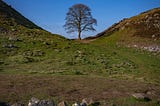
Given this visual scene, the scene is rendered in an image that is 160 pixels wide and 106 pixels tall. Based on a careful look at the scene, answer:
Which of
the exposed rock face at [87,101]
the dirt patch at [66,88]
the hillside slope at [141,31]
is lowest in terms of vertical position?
the exposed rock face at [87,101]

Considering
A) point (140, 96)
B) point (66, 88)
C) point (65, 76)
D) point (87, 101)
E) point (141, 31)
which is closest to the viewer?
point (87, 101)

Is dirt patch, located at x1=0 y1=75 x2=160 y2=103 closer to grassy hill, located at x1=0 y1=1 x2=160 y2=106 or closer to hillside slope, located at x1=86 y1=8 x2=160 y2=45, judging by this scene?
grassy hill, located at x1=0 y1=1 x2=160 y2=106

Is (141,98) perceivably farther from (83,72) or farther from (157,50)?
(157,50)

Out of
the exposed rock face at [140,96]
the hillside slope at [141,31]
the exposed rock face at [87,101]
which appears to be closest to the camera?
the exposed rock face at [87,101]

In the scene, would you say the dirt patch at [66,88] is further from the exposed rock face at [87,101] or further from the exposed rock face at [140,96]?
the exposed rock face at [87,101]

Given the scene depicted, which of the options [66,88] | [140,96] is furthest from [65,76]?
[140,96]

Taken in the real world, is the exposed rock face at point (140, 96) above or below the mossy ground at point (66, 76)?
below

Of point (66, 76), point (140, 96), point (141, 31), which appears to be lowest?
point (140, 96)

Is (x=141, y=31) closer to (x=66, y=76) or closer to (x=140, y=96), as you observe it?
(x=66, y=76)

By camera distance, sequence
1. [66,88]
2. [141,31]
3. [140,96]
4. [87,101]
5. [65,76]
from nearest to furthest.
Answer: [87,101] < [140,96] < [66,88] < [65,76] < [141,31]

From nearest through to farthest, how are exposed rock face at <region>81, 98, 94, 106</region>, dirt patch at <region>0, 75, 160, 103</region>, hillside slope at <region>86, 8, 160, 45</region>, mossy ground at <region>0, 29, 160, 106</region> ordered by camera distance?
exposed rock face at <region>81, 98, 94, 106</region> → dirt patch at <region>0, 75, 160, 103</region> → mossy ground at <region>0, 29, 160, 106</region> → hillside slope at <region>86, 8, 160, 45</region>

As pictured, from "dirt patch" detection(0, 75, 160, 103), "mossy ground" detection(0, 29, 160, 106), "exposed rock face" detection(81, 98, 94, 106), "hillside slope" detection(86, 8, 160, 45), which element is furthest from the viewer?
"hillside slope" detection(86, 8, 160, 45)

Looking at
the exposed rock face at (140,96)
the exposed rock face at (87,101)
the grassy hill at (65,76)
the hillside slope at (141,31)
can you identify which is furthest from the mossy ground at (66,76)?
the hillside slope at (141,31)

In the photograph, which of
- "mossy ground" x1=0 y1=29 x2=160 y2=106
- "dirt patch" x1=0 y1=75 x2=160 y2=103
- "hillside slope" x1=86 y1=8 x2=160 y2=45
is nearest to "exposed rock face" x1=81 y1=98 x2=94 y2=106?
"dirt patch" x1=0 y1=75 x2=160 y2=103
